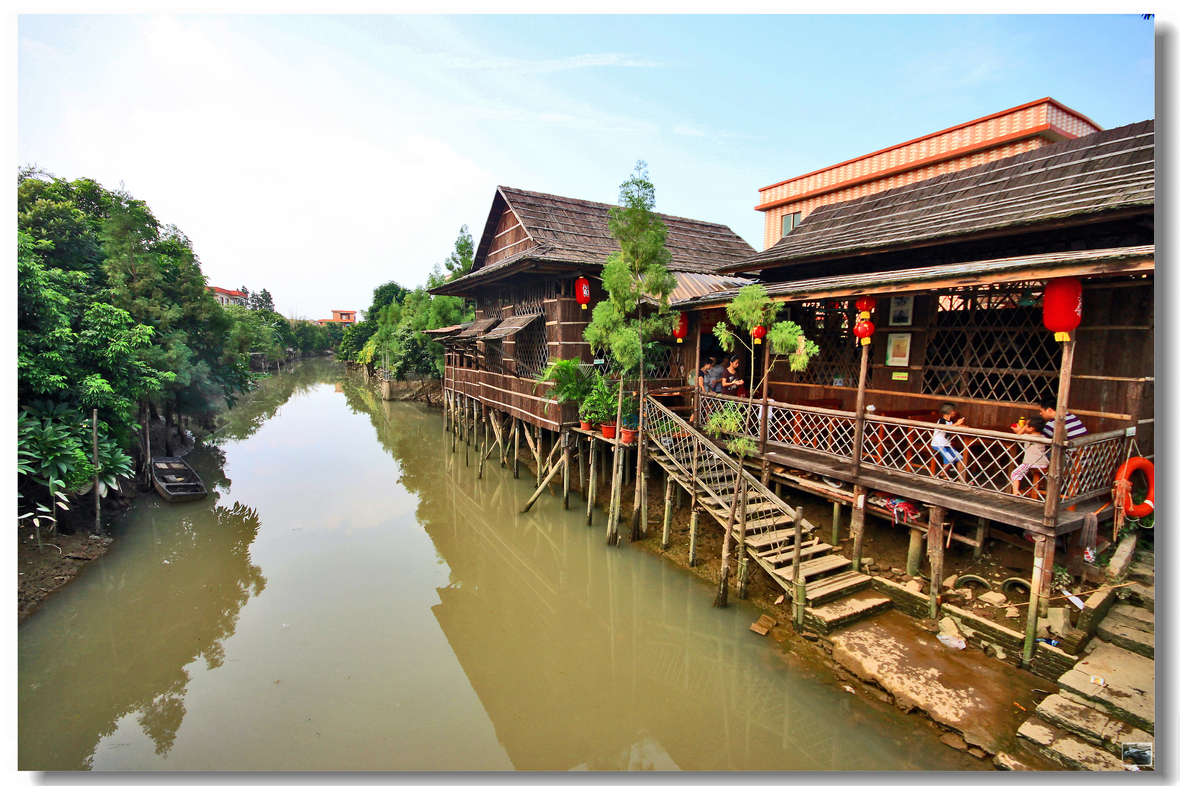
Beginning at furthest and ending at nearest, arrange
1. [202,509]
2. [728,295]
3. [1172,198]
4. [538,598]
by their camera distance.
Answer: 1. [202,509]
2. [728,295]
3. [538,598]
4. [1172,198]

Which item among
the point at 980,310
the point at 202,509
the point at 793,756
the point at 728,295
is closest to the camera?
the point at 793,756

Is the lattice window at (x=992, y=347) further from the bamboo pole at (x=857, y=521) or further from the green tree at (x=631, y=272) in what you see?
the green tree at (x=631, y=272)

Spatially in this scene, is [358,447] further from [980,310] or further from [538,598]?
[980,310]

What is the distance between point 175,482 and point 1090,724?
15.5 metres

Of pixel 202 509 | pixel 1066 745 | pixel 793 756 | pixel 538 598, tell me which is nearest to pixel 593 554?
pixel 538 598

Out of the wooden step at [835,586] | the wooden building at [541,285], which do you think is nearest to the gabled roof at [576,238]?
the wooden building at [541,285]

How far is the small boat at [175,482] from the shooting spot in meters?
11.3

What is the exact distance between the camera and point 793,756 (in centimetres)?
Answer: 460

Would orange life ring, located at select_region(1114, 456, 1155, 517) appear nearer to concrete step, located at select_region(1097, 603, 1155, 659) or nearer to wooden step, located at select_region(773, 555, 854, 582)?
concrete step, located at select_region(1097, 603, 1155, 659)

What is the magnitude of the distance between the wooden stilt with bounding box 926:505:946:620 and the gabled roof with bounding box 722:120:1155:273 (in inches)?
150

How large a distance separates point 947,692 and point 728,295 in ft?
19.1

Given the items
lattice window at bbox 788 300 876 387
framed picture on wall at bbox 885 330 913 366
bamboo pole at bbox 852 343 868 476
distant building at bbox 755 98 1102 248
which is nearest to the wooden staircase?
bamboo pole at bbox 852 343 868 476

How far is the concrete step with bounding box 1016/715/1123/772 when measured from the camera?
3812 millimetres

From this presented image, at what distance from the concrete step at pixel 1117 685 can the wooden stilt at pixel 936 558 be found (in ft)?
3.88
